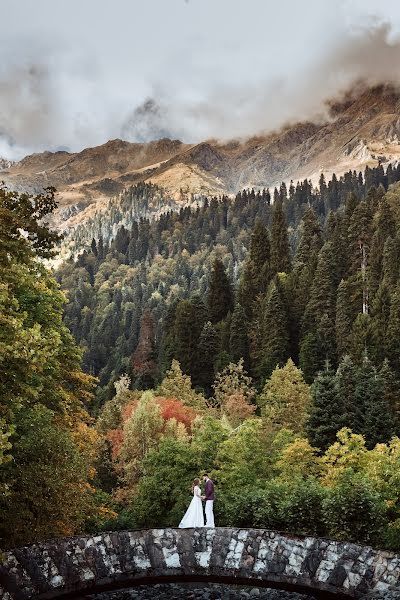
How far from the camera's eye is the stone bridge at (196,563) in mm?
17938

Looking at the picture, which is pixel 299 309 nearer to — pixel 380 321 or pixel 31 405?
pixel 380 321

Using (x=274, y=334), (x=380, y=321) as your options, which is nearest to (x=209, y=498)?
(x=380, y=321)

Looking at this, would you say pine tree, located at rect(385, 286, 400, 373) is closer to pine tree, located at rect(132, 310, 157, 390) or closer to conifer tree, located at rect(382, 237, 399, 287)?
conifer tree, located at rect(382, 237, 399, 287)

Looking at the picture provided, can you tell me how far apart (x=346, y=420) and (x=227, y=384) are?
22.1 meters

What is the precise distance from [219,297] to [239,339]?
16.8m

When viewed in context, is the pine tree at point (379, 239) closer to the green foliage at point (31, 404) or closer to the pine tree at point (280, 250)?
the pine tree at point (280, 250)

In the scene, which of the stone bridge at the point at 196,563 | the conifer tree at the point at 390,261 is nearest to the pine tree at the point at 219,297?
the conifer tree at the point at 390,261

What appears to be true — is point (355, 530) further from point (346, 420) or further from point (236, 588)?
point (346, 420)

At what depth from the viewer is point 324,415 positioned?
49.7 m

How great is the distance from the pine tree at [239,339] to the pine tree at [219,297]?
9.27m

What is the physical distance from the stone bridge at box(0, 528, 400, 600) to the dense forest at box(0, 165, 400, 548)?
5.94ft

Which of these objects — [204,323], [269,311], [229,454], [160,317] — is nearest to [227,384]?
[269,311]

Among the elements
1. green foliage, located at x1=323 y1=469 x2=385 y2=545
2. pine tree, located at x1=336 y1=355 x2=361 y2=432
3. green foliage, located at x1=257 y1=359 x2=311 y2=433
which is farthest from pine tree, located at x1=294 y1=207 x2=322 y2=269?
green foliage, located at x1=323 y1=469 x2=385 y2=545

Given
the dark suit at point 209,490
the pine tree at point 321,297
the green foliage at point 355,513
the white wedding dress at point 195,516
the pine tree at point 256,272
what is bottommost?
the green foliage at point 355,513
